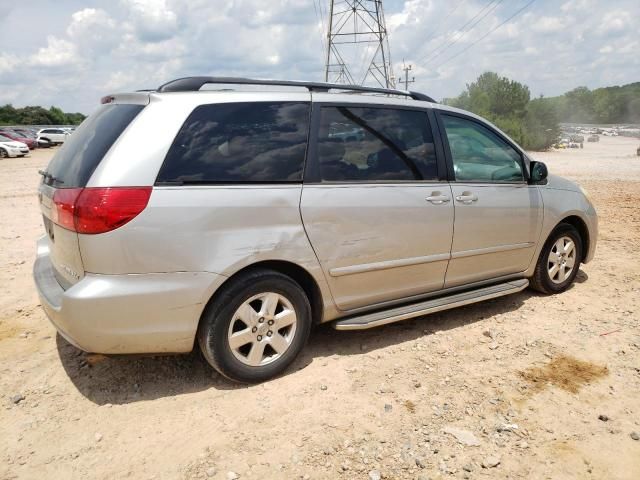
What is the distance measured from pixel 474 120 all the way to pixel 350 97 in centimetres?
128

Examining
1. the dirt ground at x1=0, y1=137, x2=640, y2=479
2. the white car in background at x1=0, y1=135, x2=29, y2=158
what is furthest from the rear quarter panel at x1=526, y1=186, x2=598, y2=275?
the white car in background at x1=0, y1=135, x2=29, y2=158

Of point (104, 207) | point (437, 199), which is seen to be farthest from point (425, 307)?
point (104, 207)

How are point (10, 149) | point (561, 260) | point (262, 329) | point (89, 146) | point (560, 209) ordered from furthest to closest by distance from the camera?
point (10, 149), point (561, 260), point (560, 209), point (262, 329), point (89, 146)

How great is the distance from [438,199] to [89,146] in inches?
95.1

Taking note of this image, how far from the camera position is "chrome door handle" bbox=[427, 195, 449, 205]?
3805 mm

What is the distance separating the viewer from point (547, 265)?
15.7ft

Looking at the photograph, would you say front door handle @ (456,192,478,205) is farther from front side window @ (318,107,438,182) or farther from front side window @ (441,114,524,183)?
front side window @ (318,107,438,182)

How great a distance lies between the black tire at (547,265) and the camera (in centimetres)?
476

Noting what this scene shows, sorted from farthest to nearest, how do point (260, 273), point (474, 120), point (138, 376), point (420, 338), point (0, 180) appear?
point (0, 180), point (474, 120), point (420, 338), point (138, 376), point (260, 273)

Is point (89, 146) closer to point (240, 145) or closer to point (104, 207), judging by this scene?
point (104, 207)

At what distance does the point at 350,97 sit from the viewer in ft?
11.9

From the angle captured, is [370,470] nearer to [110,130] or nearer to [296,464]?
[296,464]

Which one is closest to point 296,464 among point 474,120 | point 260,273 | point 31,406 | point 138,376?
point 260,273

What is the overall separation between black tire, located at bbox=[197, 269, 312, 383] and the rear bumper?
0.08 metres
